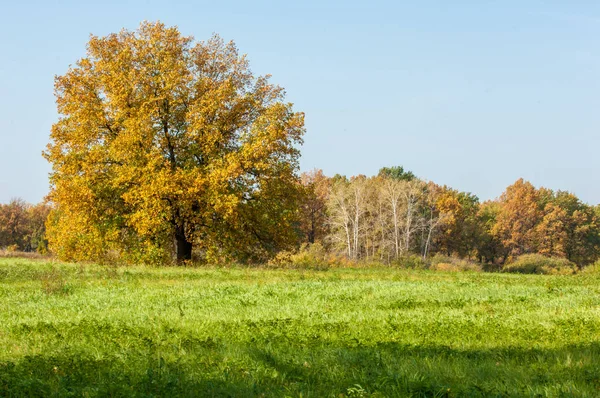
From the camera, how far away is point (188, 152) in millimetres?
35844

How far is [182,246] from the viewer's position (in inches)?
1490

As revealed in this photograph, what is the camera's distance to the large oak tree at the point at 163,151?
33.5 meters

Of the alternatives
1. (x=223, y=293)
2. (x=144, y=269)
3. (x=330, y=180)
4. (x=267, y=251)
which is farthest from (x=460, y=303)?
(x=330, y=180)

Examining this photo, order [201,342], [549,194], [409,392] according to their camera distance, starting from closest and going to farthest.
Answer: [409,392]
[201,342]
[549,194]

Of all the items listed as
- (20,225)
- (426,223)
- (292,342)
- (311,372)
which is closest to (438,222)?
(426,223)

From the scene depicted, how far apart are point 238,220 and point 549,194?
99.5 metres

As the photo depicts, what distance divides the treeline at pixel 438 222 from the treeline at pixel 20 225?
4928 cm

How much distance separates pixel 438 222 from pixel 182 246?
189 ft

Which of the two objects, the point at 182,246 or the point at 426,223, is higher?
the point at 426,223

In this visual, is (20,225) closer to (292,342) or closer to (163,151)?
(163,151)

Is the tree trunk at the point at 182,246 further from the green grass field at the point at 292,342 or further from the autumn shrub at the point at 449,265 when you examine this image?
the autumn shrub at the point at 449,265

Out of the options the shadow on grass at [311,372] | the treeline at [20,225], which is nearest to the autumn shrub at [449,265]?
the shadow on grass at [311,372]

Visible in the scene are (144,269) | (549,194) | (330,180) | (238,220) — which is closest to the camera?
(144,269)

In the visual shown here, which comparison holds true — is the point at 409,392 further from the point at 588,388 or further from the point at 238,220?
the point at 238,220
